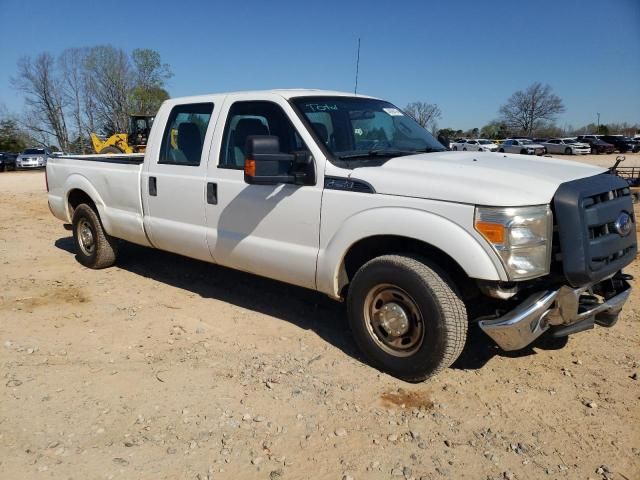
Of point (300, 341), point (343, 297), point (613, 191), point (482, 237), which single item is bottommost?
point (300, 341)

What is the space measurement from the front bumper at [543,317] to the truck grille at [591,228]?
13 cm

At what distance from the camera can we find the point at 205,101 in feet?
15.9

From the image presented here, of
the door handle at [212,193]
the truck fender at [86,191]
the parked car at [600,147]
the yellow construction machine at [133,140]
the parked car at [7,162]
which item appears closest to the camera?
the door handle at [212,193]

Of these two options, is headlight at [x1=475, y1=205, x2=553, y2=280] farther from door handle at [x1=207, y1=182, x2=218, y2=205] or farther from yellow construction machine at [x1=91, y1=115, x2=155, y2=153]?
yellow construction machine at [x1=91, y1=115, x2=155, y2=153]

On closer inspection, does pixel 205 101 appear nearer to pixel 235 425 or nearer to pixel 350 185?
pixel 350 185

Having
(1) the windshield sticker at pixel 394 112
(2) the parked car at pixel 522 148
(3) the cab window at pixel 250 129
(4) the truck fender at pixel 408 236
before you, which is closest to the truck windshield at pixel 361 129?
(1) the windshield sticker at pixel 394 112

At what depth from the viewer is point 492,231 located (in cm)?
305

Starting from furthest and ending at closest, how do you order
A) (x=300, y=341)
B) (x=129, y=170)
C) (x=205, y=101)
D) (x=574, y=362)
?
1. (x=129, y=170)
2. (x=205, y=101)
3. (x=300, y=341)
4. (x=574, y=362)

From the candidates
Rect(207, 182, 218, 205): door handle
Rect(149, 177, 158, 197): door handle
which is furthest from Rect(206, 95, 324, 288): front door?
Rect(149, 177, 158, 197): door handle

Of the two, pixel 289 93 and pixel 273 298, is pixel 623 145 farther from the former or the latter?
pixel 289 93

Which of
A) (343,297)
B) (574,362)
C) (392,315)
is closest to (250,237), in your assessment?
(343,297)

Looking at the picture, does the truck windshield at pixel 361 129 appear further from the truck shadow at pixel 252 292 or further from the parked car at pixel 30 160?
the parked car at pixel 30 160

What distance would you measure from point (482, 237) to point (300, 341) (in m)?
1.82

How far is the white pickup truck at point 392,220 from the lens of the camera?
3.11 metres
